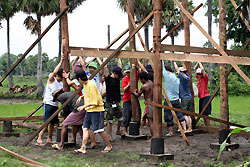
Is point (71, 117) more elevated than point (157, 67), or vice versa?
point (157, 67)

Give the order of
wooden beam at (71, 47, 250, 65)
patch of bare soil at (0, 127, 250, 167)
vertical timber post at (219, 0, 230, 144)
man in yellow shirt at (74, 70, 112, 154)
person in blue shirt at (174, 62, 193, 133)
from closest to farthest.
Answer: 1. wooden beam at (71, 47, 250, 65)
2. patch of bare soil at (0, 127, 250, 167)
3. man in yellow shirt at (74, 70, 112, 154)
4. vertical timber post at (219, 0, 230, 144)
5. person in blue shirt at (174, 62, 193, 133)

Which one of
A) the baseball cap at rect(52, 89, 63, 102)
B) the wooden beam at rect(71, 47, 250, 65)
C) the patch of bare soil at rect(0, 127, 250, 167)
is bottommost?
the patch of bare soil at rect(0, 127, 250, 167)

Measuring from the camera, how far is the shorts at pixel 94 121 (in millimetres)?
8227

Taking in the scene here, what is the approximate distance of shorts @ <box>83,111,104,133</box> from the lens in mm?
8227

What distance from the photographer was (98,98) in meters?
8.23

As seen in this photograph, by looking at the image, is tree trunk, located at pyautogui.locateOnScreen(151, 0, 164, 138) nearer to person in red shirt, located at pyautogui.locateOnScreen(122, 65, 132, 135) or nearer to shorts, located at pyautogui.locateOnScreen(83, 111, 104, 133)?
shorts, located at pyautogui.locateOnScreen(83, 111, 104, 133)

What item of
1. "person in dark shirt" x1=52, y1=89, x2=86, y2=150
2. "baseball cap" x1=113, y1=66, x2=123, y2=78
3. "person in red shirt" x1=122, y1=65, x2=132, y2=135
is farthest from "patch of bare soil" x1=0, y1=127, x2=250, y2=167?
"baseball cap" x1=113, y1=66, x2=123, y2=78

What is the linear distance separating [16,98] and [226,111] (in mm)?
24407

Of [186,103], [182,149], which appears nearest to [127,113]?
[186,103]

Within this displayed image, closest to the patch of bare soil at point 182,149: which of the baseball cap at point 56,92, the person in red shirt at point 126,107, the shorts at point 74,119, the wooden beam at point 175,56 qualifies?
the person in red shirt at point 126,107

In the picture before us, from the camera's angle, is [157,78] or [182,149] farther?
[182,149]

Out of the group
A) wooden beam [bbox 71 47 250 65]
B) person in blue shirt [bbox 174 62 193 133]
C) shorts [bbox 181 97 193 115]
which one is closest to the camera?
wooden beam [bbox 71 47 250 65]

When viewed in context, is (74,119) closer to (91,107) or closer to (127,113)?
(91,107)

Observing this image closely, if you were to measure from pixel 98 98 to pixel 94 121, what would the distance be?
450 mm
